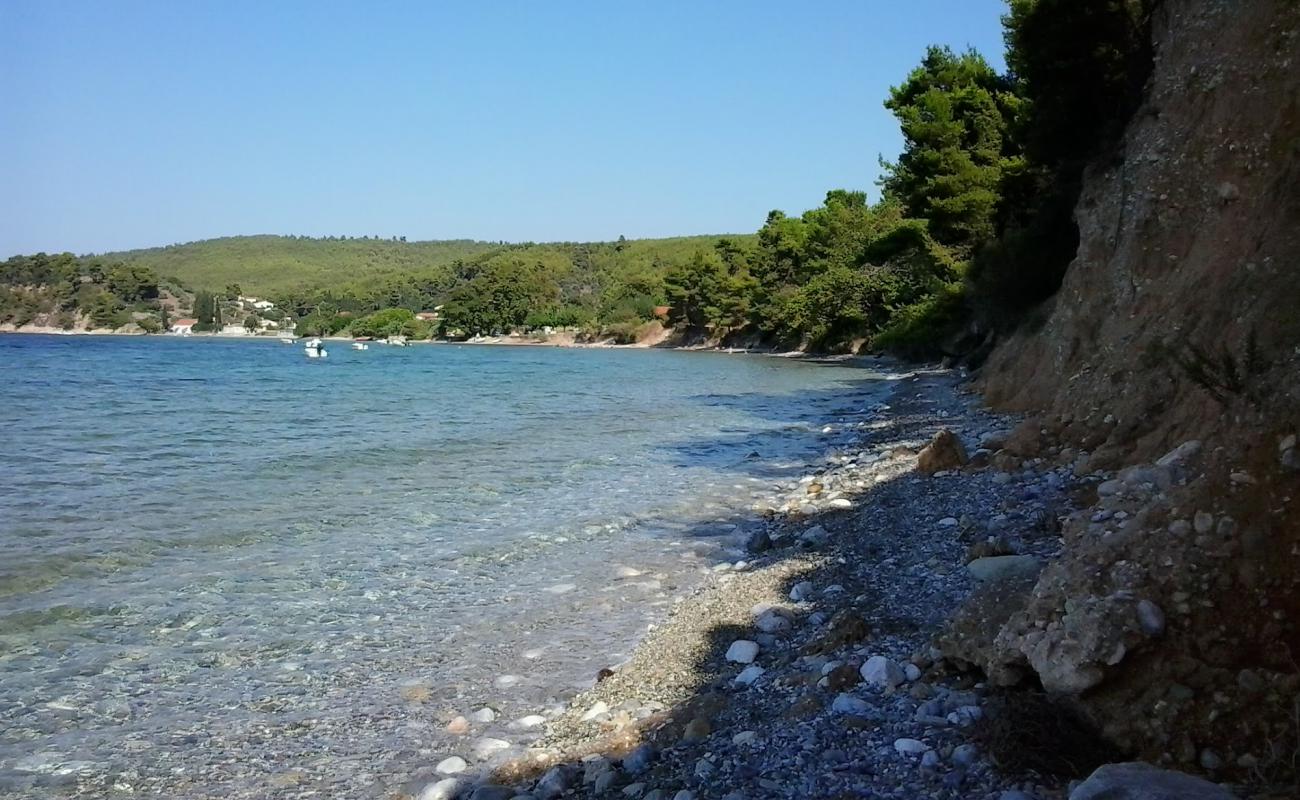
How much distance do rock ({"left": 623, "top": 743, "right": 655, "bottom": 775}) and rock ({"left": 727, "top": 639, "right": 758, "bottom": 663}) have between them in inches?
61.4

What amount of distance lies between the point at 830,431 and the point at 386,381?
104 ft

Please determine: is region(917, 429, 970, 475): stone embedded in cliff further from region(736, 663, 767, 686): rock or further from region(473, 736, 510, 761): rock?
region(473, 736, 510, 761): rock

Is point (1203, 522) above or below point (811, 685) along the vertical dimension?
above

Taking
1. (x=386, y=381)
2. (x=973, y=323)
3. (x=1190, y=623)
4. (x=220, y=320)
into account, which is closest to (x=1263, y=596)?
(x=1190, y=623)

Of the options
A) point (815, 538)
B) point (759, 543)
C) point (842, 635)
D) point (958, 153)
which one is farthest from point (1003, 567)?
point (958, 153)

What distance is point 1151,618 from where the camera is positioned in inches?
151

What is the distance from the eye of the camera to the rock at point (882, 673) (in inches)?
198

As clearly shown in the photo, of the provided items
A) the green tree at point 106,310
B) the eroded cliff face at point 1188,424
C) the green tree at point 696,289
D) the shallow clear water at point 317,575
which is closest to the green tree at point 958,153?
the shallow clear water at point 317,575

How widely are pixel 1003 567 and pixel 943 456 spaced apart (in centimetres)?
649

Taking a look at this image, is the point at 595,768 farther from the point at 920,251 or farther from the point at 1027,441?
the point at 920,251

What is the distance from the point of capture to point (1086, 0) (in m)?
17.4

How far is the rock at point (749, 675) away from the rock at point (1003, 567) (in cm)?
159

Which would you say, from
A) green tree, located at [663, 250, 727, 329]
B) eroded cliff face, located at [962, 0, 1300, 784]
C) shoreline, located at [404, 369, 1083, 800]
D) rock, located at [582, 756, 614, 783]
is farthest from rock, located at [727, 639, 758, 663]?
green tree, located at [663, 250, 727, 329]

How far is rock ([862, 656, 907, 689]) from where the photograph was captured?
5.03 m
